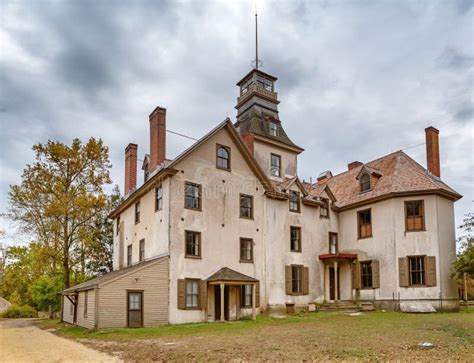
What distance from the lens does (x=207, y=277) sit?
23953 mm

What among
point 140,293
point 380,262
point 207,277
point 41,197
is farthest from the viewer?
point 41,197

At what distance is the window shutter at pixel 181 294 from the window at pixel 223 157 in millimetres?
6703

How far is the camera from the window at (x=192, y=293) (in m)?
23.1

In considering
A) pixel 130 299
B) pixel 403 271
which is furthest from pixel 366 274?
pixel 130 299

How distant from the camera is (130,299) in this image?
21.3 metres

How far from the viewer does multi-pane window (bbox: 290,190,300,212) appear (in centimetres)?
2912

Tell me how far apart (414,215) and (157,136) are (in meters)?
15.9

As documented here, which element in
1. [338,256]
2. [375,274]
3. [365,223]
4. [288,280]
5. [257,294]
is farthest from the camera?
[365,223]

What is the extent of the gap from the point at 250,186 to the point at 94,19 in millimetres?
15082

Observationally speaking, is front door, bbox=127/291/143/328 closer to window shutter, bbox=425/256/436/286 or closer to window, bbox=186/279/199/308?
window, bbox=186/279/199/308

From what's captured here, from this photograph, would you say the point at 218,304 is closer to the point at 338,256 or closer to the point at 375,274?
the point at 338,256

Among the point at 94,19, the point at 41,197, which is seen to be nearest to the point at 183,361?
the point at 94,19

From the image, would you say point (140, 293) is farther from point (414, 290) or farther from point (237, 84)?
point (237, 84)

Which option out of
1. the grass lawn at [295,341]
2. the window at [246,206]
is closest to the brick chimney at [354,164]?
the window at [246,206]
